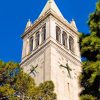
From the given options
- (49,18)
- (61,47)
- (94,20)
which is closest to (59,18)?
(49,18)

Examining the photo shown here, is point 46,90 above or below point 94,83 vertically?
above

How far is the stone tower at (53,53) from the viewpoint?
38766 millimetres

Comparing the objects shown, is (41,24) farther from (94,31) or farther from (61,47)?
(94,31)

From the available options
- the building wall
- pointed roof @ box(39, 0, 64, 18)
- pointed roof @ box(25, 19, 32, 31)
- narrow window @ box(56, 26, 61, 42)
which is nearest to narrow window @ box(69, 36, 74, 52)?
the building wall

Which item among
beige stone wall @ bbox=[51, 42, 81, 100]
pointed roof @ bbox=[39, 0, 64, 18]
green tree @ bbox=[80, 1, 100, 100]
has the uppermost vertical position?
pointed roof @ bbox=[39, 0, 64, 18]

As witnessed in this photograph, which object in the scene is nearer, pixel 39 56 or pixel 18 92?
pixel 18 92

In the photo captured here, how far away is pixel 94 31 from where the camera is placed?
11125 mm

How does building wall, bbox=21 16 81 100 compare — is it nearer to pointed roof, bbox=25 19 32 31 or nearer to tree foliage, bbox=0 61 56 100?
pointed roof, bbox=25 19 32 31

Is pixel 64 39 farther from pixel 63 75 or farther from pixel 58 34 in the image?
pixel 63 75

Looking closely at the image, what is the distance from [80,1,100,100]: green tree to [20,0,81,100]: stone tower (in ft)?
84.4

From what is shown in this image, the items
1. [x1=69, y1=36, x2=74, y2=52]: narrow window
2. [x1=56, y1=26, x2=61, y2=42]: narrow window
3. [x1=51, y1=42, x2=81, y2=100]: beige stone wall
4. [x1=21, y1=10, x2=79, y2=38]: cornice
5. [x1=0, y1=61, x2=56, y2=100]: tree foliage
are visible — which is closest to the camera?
[x1=0, y1=61, x2=56, y2=100]: tree foliage

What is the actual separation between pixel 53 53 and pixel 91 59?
96.5ft

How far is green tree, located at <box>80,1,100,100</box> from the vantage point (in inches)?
405

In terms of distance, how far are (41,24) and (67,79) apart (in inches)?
366
